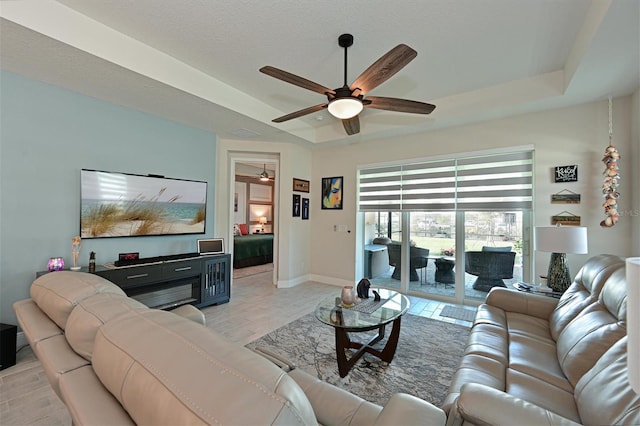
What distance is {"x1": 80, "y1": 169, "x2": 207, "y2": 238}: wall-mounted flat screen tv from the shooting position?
121 inches

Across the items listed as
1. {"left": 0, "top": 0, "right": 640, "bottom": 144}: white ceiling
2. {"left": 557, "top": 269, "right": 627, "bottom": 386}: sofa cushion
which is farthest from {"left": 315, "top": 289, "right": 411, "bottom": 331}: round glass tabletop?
{"left": 0, "top": 0, "right": 640, "bottom": 144}: white ceiling

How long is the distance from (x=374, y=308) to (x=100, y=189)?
3295 millimetres

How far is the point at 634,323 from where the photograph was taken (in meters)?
0.67

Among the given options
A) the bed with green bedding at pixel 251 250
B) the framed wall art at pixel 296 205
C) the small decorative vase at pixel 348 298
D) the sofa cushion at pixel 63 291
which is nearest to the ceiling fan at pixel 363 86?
the small decorative vase at pixel 348 298

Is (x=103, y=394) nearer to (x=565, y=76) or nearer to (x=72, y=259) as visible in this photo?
(x=72, y=259)

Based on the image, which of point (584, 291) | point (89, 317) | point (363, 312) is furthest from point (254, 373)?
point (584, 291)

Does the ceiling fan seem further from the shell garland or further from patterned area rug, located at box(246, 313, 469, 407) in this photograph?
patterned area rug, located at box(246, 313, 469, 407)

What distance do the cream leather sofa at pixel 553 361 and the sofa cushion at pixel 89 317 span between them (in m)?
1.32

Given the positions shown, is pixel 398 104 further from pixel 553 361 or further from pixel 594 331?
pixel 553 361

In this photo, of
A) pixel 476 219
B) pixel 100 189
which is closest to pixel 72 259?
pixel 100 189

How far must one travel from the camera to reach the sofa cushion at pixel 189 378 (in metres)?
0.52

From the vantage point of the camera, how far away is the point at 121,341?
76 centimetres

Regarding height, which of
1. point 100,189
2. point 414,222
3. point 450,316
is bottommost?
point 450,316

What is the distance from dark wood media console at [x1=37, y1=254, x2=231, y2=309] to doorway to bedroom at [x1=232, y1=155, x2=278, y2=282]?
191 centimetres
